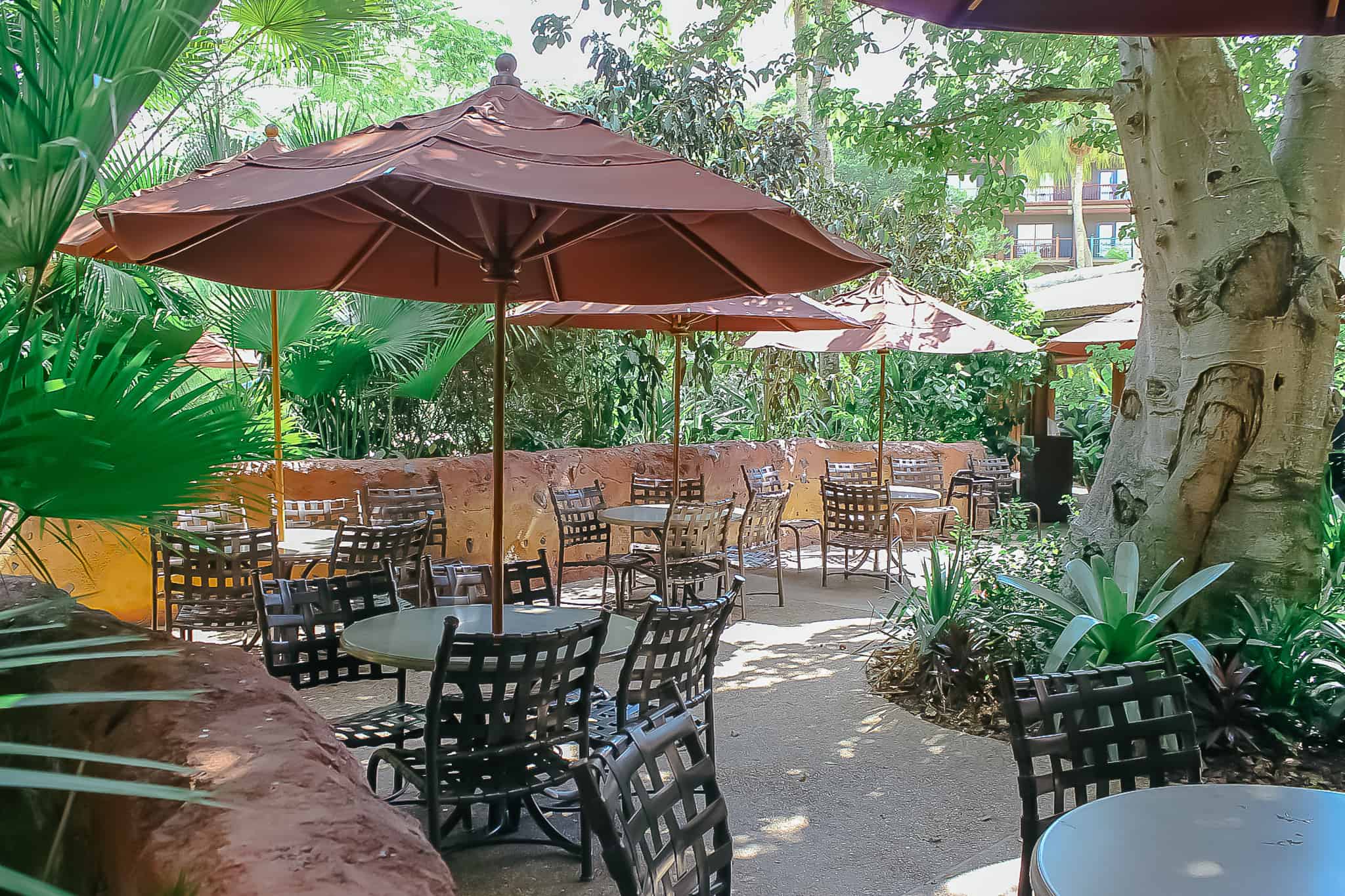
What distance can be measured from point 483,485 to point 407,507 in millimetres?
1260

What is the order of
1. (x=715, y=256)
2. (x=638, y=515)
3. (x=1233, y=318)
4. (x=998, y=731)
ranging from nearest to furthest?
(x=715, y=256) → (x=1233, y=318) → (x=998, y=731) → (x=638, y=515)

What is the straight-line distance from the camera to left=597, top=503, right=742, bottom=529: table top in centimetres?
674

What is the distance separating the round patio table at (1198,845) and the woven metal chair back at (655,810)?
23.8 inches

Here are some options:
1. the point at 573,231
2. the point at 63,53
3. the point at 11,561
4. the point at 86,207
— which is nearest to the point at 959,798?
the point at 573,231

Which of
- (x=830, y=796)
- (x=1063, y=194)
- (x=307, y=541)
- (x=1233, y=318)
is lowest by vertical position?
(x=830, y=796)

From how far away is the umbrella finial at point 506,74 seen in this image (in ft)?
11.7

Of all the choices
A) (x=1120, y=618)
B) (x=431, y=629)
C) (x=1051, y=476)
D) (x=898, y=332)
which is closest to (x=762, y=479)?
(x=898, y=332)

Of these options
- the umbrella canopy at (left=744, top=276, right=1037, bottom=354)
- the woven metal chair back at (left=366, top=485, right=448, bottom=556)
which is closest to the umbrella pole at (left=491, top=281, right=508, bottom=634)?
the woven metal chair back at (left=366, top=485, right=448, bottom=556)

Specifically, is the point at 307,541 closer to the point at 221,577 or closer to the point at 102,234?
the point at 221,577

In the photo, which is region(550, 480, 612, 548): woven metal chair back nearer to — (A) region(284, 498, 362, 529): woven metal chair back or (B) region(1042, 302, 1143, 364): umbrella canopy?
(A) region(284, 498, 362, 529): woven metal chair back

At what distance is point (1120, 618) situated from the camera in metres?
4.14

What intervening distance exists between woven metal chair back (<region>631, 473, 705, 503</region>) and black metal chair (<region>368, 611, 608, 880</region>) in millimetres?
4980

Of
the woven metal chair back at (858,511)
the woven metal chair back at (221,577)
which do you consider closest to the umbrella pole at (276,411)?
the woven metal chair back at (221,577)

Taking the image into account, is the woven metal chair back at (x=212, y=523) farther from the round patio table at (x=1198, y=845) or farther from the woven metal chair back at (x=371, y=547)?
the round patio table at (x=1198, y=845)
